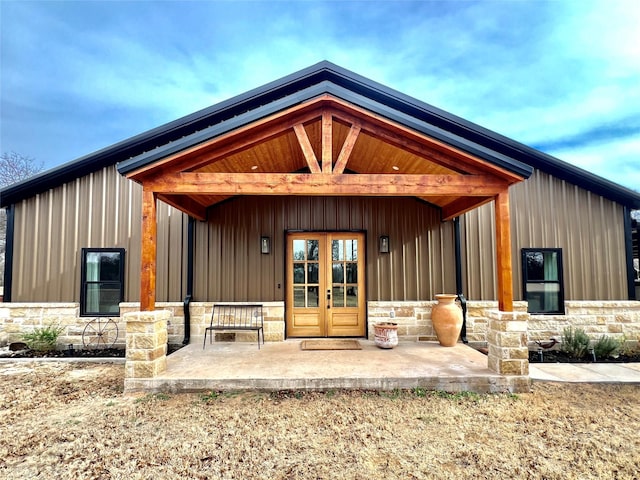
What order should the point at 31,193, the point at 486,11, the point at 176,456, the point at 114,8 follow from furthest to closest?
the point at 114,8 → the point at 486,11 → the point at 31,193 → the point at 176,456

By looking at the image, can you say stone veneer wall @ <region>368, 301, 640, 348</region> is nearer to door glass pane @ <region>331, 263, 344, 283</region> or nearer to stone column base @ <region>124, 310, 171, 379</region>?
door glass pane @ <region>331, 263, 344, 283</region>

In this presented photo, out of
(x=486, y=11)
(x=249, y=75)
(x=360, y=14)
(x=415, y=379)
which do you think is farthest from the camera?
(x=249, y=75)

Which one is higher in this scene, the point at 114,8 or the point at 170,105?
the point at 170,105

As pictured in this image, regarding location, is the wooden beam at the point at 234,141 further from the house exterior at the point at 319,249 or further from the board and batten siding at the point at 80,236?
the board and batten siding at the point at 80,236

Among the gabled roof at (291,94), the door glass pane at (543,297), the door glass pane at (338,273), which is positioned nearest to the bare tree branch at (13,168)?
the gabled roof at (291,94)

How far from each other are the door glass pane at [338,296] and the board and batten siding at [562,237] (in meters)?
2.31

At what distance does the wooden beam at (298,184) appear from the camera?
4.34m

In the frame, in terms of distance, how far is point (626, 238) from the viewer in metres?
6.53

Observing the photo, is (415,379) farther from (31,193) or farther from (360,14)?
(360,14)

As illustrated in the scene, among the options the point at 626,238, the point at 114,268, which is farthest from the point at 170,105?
the point at 626,238

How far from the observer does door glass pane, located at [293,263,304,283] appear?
6.66 meters

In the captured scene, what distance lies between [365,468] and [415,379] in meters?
1.74

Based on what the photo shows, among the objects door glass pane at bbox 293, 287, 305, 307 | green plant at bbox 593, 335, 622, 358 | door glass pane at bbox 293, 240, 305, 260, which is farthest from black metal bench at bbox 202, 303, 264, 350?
green plant at bbox 593, 335, 622, 358

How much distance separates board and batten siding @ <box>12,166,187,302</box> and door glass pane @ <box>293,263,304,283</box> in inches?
79.9
